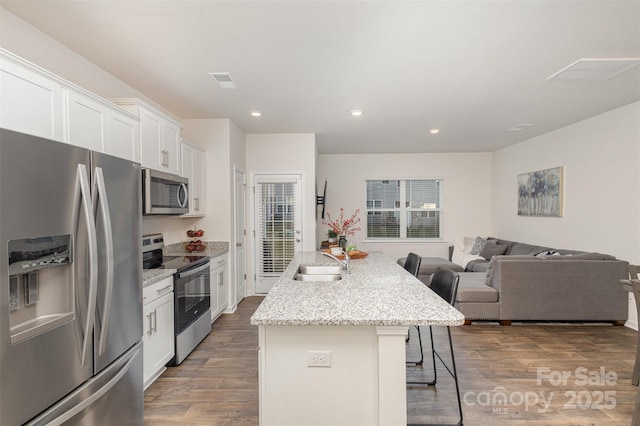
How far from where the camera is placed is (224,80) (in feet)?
9.50

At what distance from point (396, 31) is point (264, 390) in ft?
7.60

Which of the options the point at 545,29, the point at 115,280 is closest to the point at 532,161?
the point at 545,29

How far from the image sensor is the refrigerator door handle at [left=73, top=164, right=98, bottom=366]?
1410 millimetres

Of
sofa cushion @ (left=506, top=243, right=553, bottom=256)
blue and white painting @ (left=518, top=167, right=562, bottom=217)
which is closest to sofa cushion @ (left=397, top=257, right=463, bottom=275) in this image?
sofa cushion @ (left=506, top=243, right=553, bottom=256)

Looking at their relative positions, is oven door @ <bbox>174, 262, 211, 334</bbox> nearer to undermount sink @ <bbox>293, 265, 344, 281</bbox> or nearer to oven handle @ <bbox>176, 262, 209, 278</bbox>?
oven handle @ <bbox>176, 262, 209, 278</bbox>

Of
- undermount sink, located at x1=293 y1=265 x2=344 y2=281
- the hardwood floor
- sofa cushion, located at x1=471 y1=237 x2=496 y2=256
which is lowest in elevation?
the hardwood floor

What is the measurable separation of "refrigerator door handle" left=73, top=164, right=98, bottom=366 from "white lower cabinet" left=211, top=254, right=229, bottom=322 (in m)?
2.19

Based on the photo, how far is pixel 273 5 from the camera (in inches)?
71.8

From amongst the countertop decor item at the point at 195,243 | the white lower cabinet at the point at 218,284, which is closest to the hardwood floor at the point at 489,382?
the white lower cabinet at the point at 218,284

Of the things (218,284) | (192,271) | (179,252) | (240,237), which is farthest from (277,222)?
(192,271)

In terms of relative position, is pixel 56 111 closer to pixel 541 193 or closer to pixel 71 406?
pixel 71 406

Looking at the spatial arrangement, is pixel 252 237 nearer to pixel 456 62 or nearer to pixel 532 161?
pixel 456 62

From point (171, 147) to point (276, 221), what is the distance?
2203 millimetres

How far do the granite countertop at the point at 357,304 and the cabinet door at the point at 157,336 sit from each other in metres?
1.05
